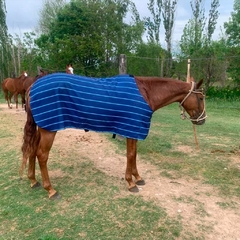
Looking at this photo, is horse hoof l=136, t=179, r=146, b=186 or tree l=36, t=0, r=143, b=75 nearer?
horse hoof l=136, t=179, r=146, b=186

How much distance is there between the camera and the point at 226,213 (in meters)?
3.01

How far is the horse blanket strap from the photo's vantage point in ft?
10.4

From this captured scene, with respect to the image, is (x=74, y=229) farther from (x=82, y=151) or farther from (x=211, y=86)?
(x=211, y=86)

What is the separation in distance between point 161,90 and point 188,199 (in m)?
1.36

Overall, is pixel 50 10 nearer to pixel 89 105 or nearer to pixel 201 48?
pixel 201 48

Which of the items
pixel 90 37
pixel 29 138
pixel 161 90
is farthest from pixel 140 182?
pixel 90 37

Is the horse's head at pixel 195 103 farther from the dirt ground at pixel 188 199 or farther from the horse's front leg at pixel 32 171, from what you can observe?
the horse's front leg at pixel 32 171

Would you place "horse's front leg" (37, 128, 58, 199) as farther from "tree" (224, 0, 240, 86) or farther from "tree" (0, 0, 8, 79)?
"tree" (0, 0, 8, 79)

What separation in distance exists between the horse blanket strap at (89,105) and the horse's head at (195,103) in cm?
59

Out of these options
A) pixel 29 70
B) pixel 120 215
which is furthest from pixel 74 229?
pixel 29 70

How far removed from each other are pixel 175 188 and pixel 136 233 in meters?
1.11

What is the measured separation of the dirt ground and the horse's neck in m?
1.05

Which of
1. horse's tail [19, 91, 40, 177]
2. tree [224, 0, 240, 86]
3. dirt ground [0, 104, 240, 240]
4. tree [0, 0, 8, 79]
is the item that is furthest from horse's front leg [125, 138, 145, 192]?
tree [0, 0, 8, 79]

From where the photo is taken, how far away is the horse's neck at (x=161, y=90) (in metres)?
3.45
